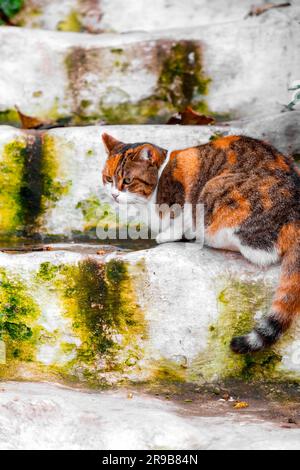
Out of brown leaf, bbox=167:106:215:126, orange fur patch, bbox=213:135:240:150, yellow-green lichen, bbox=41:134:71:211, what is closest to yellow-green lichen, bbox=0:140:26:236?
yellow-green lichen, bbox=41:134:71:211

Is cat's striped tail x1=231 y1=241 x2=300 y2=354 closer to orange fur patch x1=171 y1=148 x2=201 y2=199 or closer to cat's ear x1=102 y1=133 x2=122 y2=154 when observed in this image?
orange fur patch x1=171 y1=148 x2=201 y2=199

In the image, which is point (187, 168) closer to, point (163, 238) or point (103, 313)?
point (163, 238)

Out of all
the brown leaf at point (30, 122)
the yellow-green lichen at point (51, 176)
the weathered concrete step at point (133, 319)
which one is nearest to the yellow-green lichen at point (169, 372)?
the weathered concrete step at point (133, 319)

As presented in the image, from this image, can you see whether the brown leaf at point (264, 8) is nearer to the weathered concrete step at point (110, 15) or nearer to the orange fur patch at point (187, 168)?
the weathered concrete step at point (110, 15)

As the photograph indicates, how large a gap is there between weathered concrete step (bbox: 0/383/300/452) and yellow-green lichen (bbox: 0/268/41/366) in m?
0.42

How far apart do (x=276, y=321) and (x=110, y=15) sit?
4.35 m

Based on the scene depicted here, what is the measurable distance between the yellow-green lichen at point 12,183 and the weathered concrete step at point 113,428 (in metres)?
1.80

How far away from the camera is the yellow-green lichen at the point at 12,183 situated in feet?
16.7

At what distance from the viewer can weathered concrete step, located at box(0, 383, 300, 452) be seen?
3104mm

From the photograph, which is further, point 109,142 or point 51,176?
point 51,176

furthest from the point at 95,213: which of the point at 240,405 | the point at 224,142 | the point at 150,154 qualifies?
the point at 240,405

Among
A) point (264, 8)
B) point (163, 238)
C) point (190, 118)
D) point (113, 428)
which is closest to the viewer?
point (113, 428)

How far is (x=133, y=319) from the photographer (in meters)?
3.99

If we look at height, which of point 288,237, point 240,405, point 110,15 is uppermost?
point 110,15
